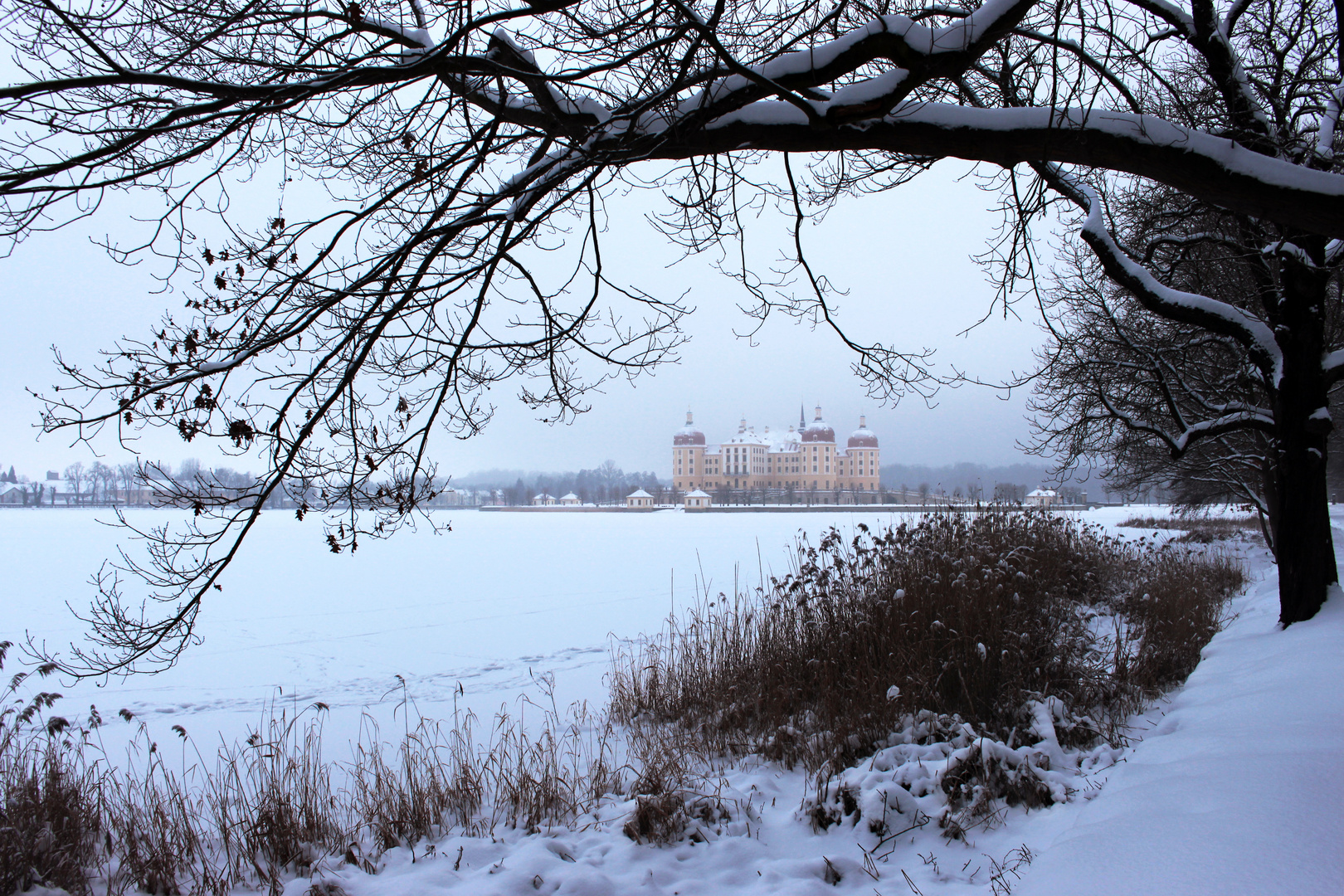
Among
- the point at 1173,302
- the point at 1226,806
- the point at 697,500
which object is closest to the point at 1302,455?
the point at 1173,302

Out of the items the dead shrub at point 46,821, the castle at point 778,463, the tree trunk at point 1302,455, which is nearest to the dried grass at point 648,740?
the dead shrub at point 46,821

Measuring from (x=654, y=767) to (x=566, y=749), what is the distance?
1.52 meters

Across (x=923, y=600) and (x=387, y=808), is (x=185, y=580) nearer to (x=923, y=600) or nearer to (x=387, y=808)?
(x=387, y=808)

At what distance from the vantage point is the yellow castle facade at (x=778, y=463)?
109 meters

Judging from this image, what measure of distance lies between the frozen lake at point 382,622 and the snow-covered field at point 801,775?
57 mm

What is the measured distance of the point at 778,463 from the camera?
368 feet

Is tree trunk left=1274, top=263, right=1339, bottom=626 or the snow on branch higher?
the snow on branch

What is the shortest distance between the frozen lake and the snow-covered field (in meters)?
0.06

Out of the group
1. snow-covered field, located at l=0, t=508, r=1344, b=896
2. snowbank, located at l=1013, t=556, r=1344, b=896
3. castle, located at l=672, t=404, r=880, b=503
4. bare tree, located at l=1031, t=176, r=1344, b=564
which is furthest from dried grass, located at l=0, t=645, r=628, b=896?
castle, located at l=672, t=404, r=880, b=503

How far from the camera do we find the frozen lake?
7539 millimetres

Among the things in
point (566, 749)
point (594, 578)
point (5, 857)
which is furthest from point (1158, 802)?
point (594, 578)

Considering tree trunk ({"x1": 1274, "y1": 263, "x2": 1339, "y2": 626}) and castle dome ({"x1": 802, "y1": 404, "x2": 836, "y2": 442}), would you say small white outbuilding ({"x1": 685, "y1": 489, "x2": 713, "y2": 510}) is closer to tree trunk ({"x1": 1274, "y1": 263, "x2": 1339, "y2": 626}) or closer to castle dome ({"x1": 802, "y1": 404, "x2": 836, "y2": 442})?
castle dome ({"x1": 802, "y1": 404, "x2": 836, "y2": 442})

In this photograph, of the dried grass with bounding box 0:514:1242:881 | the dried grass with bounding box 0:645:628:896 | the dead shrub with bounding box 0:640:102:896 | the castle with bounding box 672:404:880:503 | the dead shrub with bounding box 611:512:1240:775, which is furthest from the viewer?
the castle with bounding box 672:404:880:503

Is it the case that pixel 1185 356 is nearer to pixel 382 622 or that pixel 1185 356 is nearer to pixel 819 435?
pixel 382 622
